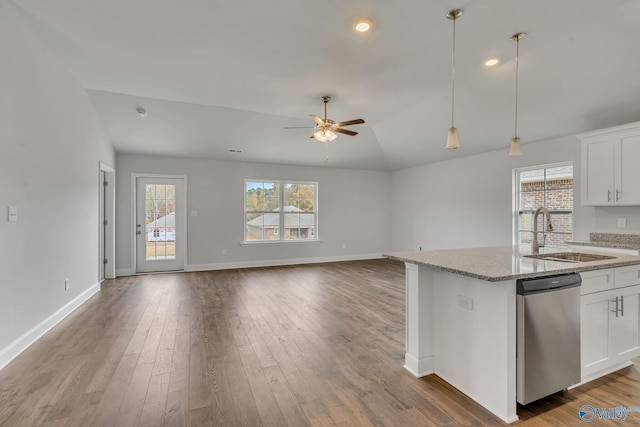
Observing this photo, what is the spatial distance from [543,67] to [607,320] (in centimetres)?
280

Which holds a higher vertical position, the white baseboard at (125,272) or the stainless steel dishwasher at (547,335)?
the stainless steel dishwasher at (547,335)

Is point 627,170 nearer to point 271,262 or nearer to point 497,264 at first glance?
point 497,264

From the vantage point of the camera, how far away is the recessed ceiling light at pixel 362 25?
2.68 meters

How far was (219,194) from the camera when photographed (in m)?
6.89

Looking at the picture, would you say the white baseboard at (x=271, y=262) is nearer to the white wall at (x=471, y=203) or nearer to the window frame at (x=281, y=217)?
the window frame at (x=281, y=217)

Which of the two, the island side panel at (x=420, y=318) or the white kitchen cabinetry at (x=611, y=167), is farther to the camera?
the white kitchen cabinetry at (x=611, y=167)

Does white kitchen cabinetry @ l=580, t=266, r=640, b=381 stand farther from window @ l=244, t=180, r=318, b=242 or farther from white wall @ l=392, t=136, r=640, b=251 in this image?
window @ l=244, t=180, r=318, b=242

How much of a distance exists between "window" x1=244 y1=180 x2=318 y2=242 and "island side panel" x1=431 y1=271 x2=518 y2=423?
5.46 metres

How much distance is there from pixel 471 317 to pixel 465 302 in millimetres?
101

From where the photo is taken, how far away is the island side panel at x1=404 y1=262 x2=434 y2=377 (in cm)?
234

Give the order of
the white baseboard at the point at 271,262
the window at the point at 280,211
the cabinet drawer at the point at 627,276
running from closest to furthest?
the cabinet drawer at the point at 627,276
the white baseboard at the point at 271,262
the window at the point at 280,211
